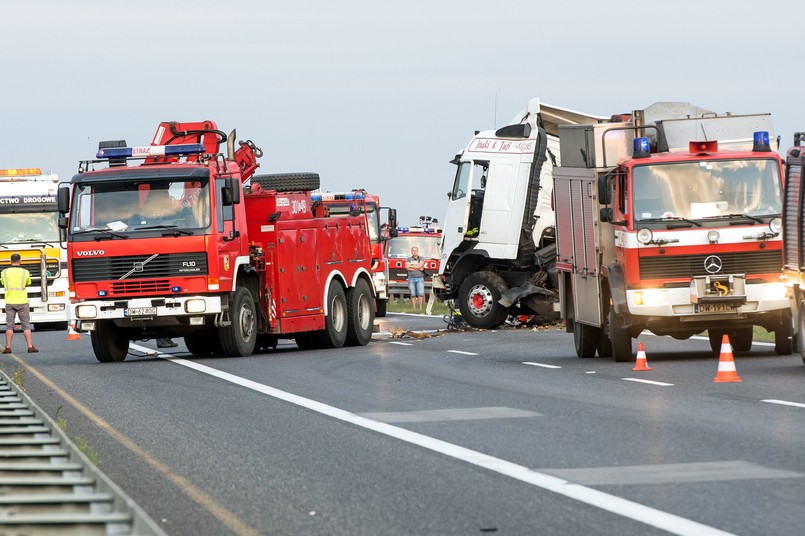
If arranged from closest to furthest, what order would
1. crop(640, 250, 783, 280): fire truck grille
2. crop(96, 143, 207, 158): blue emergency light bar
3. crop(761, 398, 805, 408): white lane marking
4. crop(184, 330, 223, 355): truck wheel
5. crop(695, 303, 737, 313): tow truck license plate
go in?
1. crop(761, 398, 805, 408): white lane marking
2. crop(695, 303, 737, 313): tow truck license plate
3. crop(640, 250, 783, 280): fire truck grille
4. crop(96, 143, 207, 158): blue emergency light bar
5. crop(184, 330, 223, 355): truck wheel

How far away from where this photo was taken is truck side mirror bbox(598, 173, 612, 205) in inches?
798

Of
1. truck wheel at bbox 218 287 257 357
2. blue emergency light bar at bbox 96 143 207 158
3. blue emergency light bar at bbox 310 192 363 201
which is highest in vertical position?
blue emergency light bar at bbox 310 192 363 201

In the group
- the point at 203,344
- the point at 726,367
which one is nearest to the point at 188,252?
the point at 203,344

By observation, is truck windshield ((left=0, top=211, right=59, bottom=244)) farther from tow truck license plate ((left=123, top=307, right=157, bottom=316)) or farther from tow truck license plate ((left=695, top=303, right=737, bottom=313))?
tow truck license plate ((left=695, top=303, right=737, bottom=313))

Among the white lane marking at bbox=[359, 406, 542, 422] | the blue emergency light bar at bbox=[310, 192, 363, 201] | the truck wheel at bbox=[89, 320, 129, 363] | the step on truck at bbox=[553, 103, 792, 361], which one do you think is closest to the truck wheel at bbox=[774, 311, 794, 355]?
the step on truck at bbox=[553, 103, 792, 361]

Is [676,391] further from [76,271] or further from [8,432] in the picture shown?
[76,271]

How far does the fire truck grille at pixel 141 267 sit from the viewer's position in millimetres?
23453

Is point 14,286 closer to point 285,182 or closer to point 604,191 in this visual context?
point 285,182

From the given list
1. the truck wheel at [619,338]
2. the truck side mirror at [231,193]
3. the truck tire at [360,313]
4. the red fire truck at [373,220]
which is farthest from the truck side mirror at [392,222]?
the truck wheel at [619,338]

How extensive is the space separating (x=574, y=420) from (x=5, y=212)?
82.8 feet

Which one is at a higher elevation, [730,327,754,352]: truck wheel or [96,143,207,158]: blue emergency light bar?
[96,143,207,158]: blue emergency light bar

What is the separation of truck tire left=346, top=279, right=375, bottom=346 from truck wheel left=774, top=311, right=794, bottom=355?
28.5ft

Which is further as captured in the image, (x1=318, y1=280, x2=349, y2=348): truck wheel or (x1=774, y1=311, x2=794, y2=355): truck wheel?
(x1=318, y1=280, x2=349, y2=348): truck wheel

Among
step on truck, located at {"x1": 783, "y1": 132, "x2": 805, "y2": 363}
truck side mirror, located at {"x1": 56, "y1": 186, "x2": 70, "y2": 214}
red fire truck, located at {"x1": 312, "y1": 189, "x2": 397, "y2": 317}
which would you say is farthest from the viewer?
red fire truck, located at {"x1": 312, "y1": 189, "x2": 397, "y2": 317}
